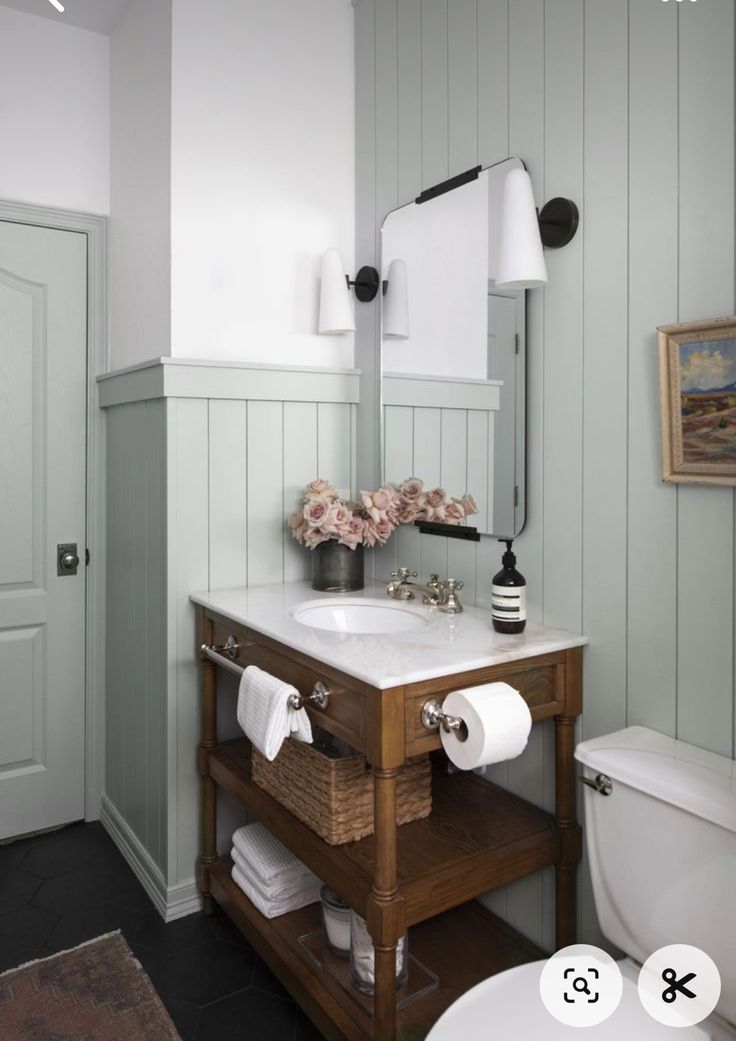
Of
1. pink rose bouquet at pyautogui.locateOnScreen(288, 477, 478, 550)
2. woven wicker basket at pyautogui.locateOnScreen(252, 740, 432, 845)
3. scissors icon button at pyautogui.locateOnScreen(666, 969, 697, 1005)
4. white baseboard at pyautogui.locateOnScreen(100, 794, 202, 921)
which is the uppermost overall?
pink rose bouquet at pyautogui.locateOnScreen(288, 477, 478, 550)

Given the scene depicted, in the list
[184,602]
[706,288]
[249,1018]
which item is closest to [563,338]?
[706,288]

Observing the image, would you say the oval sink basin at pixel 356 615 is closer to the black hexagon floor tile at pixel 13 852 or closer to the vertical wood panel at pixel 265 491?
the vertical wood panel at pixel 265 491

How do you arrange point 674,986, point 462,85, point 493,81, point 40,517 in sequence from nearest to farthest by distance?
point 674,986
point 493,81
point 462,85
point 40,517

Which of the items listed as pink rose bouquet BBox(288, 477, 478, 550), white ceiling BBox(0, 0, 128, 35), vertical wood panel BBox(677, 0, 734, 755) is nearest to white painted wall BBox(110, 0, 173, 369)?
white ceiling BBox(0, 0, 128, 35)

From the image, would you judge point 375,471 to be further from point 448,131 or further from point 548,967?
point 548,967

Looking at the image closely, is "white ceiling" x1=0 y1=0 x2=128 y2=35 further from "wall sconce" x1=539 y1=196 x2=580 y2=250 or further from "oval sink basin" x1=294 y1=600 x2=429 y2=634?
"oval sink basin" x1=294 y1=600 x2=429 y2=634

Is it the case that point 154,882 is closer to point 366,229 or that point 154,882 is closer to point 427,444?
point 427,444

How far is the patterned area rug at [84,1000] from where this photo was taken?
5.64ft

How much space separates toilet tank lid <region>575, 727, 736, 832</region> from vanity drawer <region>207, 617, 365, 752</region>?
1.40ft

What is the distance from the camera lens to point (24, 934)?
2.06 meters

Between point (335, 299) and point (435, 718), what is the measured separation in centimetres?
132

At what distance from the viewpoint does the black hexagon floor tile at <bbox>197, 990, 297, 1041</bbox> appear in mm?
1725

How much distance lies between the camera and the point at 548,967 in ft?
4.34

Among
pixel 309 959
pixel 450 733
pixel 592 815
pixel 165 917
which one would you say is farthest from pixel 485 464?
pixel 165 917
